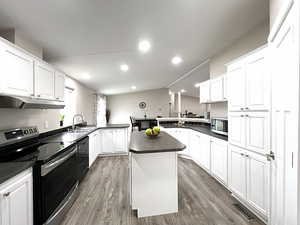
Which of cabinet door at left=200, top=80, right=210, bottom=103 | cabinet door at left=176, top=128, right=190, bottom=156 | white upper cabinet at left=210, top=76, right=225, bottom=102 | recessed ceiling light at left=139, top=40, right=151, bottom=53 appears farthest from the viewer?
cabinet door at left=176, top=128, right=190, bottom=156

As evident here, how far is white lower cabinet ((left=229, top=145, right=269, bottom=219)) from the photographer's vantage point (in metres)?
1.77

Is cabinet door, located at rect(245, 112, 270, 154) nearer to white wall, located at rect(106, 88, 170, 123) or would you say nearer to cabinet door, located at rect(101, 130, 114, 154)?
cabinet door, located at rect(101, 130, 114, 154)

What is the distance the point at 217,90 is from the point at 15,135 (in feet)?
11.8

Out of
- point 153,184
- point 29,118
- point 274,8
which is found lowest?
point 153,184

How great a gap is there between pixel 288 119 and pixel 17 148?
285 centimetres

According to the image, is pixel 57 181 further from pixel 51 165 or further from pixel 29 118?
pixel 29 118

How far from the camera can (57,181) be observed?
1.82 m

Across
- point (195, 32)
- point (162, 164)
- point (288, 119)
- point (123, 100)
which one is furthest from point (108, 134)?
point (123, 100)

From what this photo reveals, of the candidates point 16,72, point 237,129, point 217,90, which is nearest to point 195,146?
point 217,90

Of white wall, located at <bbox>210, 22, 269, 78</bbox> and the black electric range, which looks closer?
the black electric range

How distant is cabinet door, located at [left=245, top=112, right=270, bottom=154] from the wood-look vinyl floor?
936mm

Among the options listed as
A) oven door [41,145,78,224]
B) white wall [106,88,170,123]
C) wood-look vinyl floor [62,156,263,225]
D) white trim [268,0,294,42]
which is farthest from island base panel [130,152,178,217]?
white wall [106,88,170,123]

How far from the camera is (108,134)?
4.62 m

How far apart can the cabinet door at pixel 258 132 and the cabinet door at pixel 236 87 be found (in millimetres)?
230
